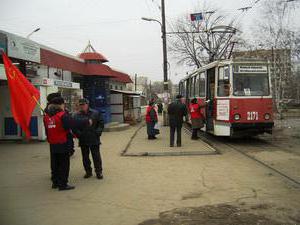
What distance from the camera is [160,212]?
6488mm

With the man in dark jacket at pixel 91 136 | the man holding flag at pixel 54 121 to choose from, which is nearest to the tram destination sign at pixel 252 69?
the man in dark jacket at pixel 91 136

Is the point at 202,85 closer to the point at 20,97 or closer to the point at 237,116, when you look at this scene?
the point at 237,116

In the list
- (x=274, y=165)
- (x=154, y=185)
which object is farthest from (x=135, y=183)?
(x=274, y=165)

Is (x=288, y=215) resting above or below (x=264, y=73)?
below

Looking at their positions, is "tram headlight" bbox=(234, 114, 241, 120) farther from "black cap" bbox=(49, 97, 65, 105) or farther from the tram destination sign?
"black cap" bbox=(49, 97, 65, 105)

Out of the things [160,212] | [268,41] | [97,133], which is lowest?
[160,212]

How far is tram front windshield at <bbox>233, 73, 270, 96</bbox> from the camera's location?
15.0 metres

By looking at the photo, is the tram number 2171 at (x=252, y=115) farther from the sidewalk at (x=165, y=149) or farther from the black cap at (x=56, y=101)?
the black cap at (x=56, y=101)

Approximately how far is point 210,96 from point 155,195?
31.3ft

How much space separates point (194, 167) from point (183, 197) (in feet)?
10.0

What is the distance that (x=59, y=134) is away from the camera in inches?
321

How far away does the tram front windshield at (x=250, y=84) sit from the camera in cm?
1503

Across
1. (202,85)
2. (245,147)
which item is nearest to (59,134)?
(245,147)

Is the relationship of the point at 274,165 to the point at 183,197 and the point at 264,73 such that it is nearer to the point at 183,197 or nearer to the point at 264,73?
the point at 183,197
